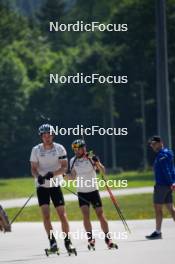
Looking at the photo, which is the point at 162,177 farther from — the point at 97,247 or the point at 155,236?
the point at 97,247

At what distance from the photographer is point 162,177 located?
64.0 feet

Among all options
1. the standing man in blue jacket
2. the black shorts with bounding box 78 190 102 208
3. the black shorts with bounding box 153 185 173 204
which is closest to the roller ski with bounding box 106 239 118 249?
the black shorts with bounding box 78 190 102 208

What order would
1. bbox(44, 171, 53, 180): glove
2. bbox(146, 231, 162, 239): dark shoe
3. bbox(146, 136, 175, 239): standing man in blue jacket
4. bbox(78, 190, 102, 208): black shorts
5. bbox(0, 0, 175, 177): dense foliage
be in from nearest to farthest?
bbox(44, 171, 53, 180): glove < bbox(78, 190, 102, 208): black shorts < bbox(146, 136, 175, 239): standing man in blue jacket < bbox(146, 231, 162, 239): dark shoe < bbox(0, 0, 175, 177): dense foliage

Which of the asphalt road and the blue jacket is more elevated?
the blue jacket

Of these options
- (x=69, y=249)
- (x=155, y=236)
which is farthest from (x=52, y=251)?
(x=155, y=236)

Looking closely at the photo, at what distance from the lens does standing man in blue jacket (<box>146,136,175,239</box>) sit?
19.3m

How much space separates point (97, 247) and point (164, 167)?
6.53ft

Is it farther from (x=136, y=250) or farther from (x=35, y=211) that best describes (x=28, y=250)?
(x=35, y=211)

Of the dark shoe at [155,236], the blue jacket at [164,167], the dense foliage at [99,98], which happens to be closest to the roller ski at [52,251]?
the dark shoe at [155,236]

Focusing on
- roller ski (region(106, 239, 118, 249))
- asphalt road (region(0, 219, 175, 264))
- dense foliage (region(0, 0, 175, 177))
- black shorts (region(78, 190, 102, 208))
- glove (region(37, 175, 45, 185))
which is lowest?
asphalt road (region(0, 219, 175, 264))

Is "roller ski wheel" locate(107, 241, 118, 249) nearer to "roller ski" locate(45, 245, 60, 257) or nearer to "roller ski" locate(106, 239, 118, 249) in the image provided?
"roller ski" locate(106, 239, 118, 249)

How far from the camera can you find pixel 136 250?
1725 cm

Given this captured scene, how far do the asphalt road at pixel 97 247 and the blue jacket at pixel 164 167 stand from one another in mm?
947

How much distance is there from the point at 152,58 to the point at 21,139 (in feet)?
38.0
